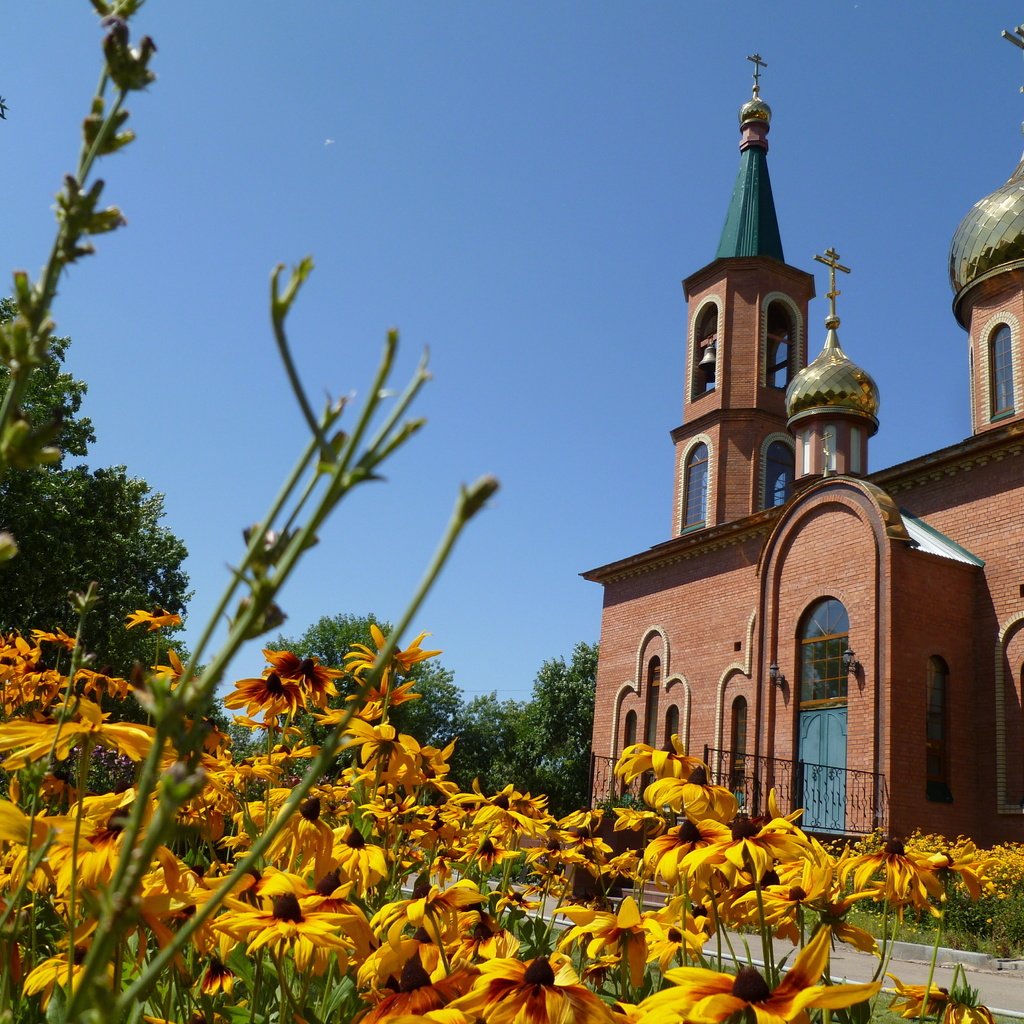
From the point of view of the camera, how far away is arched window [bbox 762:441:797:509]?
79.9 ft

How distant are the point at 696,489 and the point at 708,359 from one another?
3.28 meters

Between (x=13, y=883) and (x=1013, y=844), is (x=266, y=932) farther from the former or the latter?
(x=1013, y=844)

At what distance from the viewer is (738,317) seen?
25.2m

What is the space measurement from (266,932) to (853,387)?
1974cm

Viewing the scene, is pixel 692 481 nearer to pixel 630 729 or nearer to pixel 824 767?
pixel 630 729

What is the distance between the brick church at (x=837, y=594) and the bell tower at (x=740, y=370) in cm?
6

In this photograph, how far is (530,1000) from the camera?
138 cm

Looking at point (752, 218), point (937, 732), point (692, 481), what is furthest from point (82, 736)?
point (752, 218)

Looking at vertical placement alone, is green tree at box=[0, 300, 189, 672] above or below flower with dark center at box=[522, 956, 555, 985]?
above

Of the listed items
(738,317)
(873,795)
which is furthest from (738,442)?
(873,795)

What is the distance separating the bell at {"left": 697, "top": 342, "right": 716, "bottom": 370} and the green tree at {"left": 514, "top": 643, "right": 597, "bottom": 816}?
14383 millimetres

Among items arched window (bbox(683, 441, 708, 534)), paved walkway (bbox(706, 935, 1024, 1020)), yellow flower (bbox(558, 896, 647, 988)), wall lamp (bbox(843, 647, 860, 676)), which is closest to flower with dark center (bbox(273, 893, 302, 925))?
yellow flower (bbox(558, 896, 647, 988))

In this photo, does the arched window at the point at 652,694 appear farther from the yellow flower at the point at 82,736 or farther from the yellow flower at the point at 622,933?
the yellow flower at the point at 82,736

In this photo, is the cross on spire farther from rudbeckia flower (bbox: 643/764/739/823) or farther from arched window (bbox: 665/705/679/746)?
Answer: rudbeckia flower (bbox: 643/764/739/823)
